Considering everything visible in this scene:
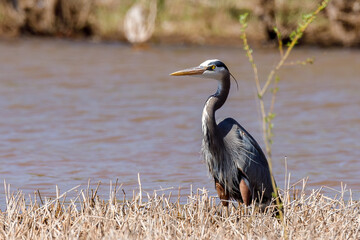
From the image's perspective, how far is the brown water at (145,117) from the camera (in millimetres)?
8352

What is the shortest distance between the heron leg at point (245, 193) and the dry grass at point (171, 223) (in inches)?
16.6

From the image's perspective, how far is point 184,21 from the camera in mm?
21500

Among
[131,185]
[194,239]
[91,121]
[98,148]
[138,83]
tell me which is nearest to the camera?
[194,239]

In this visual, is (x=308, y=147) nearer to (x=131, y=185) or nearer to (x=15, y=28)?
(x=131, y=185)

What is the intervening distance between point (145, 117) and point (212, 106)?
5.96 m

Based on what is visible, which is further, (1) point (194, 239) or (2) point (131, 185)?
(2) point (131, 185)

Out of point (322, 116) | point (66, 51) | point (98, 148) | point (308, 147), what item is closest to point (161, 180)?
point (98, 148)

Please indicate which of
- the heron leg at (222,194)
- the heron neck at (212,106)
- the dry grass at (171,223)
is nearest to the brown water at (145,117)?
the heron leg at (222,194)

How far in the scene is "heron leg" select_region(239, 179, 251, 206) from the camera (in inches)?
231

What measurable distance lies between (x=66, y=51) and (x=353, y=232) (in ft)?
51.5

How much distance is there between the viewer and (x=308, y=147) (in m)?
9.79

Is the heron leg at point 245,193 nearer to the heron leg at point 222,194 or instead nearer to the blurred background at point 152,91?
the heron leg at point 222,194

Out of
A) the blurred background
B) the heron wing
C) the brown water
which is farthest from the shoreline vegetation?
the heron wing

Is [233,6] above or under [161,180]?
above
